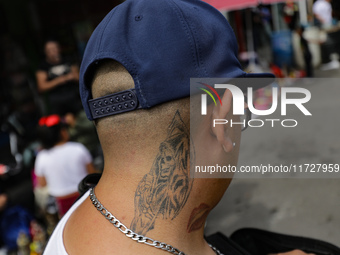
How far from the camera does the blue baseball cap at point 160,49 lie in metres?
1.13

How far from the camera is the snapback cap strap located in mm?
1169

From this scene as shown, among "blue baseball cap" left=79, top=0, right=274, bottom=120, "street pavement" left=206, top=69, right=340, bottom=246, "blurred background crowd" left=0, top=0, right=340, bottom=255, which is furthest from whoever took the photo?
"blurred background crowd" left=0, top=0, right=340, bottom=255

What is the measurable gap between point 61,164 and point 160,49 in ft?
9.07

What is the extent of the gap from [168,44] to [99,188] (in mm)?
604

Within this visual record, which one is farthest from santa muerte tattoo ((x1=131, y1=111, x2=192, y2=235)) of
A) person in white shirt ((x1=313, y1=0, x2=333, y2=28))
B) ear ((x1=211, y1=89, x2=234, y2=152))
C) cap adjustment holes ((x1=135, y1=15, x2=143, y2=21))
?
person in white shirt ((x1=313, y1=0, x2=333, y2=28))

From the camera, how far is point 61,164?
359 centimetres

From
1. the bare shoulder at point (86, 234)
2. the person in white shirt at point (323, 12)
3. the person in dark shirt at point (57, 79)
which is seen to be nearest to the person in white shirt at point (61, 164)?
the person in dark shirt at point (57, 79)

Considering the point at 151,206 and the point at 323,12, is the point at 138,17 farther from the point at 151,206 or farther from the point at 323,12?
the point at 323,12

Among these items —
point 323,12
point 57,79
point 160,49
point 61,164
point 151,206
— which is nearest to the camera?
point 160,49

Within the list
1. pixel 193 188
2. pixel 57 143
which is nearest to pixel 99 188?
pixel 193 188

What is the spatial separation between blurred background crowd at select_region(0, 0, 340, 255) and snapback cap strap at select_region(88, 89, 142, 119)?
8.08ft

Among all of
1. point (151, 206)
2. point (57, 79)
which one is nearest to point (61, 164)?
point (57, 79)

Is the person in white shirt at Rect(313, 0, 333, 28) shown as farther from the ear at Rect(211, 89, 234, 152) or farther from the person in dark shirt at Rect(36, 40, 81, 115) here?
the ear at Rect(211, 89, 234, 152)

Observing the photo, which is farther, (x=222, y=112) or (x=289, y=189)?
(x=289, y=189)
